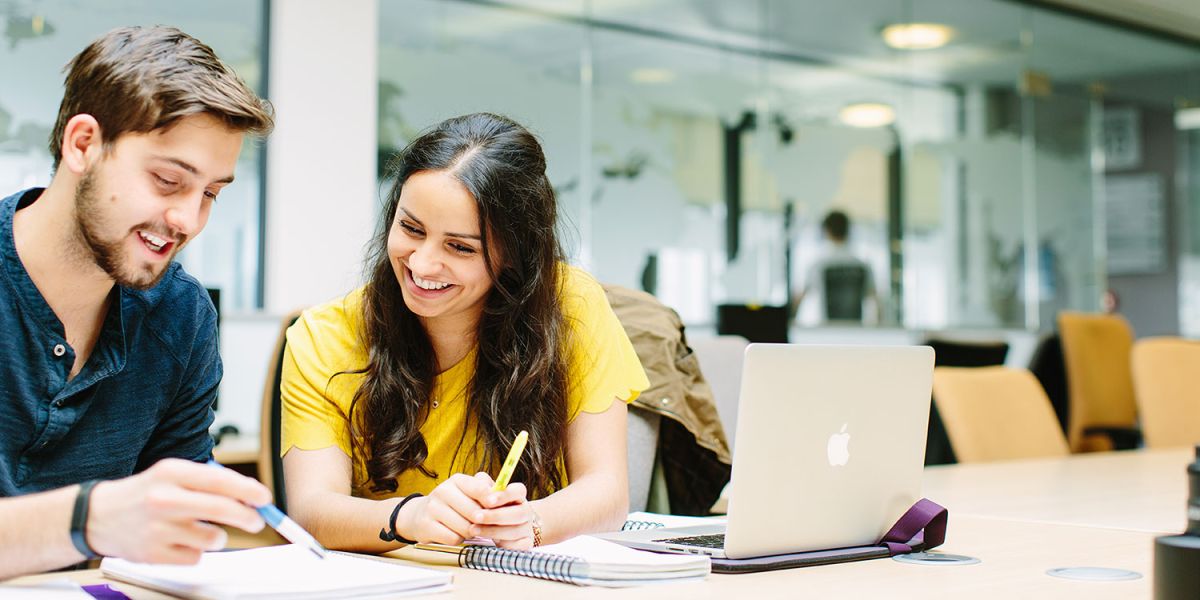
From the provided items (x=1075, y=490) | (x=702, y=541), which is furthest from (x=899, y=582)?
(x=1075, y=490)

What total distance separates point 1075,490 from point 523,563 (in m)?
1.49

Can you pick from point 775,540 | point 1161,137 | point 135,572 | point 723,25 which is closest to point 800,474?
point 775,540

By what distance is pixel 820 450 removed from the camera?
4.63ft

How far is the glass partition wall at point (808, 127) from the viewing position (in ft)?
16.8

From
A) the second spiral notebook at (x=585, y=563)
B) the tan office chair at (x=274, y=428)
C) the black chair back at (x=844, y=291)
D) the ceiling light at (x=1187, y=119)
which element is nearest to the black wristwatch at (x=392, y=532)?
the second spiral notebook at (x=585, y=563)

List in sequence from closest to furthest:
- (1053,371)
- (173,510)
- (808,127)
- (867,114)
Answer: (173,510) → (1053,371) → (808,127) → (867,114)

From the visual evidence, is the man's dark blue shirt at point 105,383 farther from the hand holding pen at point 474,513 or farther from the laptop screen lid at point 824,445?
the laptop screen lid at point 824,445

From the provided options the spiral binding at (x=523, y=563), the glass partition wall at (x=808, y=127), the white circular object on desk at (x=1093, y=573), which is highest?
the glass partition wall at (x=808, y=127)

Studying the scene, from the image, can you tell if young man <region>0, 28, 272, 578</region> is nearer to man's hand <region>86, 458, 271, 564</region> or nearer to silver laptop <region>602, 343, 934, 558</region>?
man's hand <region>86, 458, 271, 564</region>

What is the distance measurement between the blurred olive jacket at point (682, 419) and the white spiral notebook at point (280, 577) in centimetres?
95

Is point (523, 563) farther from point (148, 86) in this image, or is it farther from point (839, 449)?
point (148, 86)

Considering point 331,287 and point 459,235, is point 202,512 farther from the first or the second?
point 331,287

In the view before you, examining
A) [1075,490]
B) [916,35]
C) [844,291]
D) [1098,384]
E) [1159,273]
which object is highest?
[916,35]

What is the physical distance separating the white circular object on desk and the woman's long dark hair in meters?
0.77
